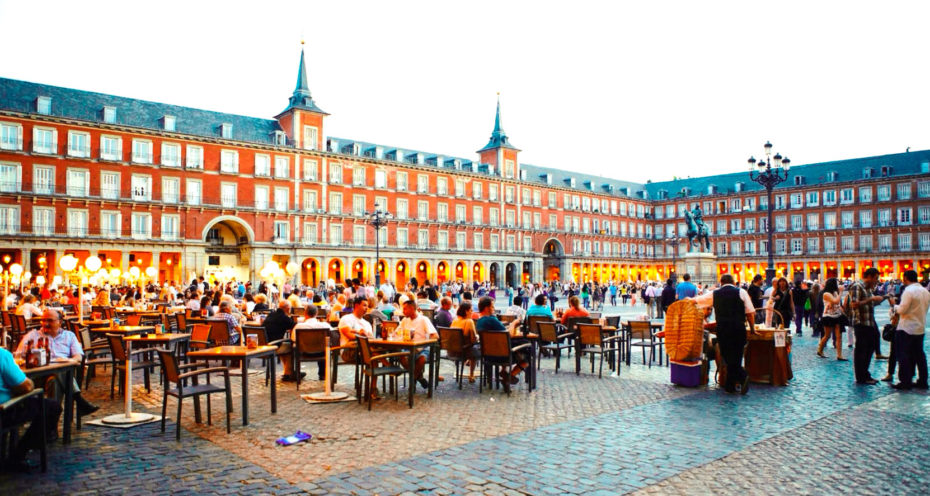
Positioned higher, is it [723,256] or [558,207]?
[558,207]

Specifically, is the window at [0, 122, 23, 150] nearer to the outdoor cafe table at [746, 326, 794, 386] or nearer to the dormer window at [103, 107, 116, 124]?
the dormer window at [103, 107, 116, 124]

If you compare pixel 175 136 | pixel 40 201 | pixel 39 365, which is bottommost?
pixel 39 365

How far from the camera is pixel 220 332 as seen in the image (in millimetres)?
9344

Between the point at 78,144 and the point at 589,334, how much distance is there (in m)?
38.9

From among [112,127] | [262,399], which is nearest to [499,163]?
[112,127]

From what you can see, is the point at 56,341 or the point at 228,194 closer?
the point at 56,341

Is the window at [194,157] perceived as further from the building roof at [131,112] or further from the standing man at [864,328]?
the standing man at [864,328]

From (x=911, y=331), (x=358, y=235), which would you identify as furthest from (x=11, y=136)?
(x=911, y=331)

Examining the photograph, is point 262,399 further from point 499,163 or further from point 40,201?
point 499,163

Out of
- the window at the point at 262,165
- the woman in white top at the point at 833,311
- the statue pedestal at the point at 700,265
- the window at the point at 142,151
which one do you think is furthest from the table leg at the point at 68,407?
the window at the point at 262,165

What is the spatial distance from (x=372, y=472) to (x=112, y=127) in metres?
41.2

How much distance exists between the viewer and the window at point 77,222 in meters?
37.7

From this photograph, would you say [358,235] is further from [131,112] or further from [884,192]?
[884,192]

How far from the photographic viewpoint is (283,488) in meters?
4.57
